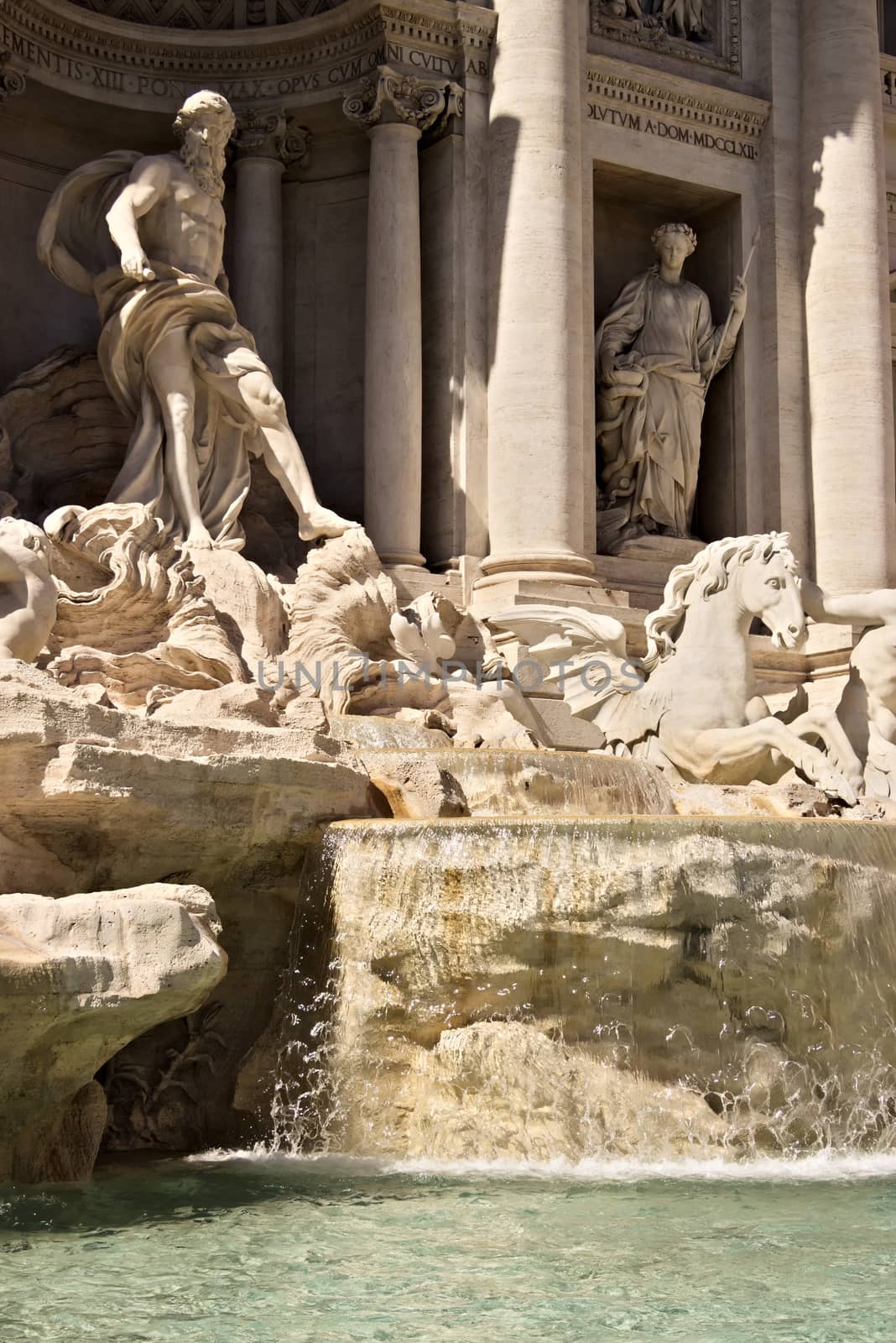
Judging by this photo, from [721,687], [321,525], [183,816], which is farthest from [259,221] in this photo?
[183,816]

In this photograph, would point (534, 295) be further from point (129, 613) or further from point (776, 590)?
point (129, 613)

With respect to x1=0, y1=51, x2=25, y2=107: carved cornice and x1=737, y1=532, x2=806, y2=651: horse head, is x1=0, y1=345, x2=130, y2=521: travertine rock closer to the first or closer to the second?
x1=0, y1=51, x2=25, y2=107: carved cornice

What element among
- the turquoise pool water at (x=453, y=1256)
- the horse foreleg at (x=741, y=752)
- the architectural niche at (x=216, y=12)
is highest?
the architectural niche at (x=216, y=12)

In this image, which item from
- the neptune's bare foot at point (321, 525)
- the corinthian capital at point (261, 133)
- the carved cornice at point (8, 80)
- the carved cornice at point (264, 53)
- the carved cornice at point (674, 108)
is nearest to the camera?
the neptune's bare foot at point (321, 525)

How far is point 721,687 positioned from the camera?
10.5 metres

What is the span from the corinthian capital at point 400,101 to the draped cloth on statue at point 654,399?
2470mm

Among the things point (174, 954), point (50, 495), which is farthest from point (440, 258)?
point (174, 954)

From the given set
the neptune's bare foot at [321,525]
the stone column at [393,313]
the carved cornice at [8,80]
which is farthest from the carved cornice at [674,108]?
the neptune's bare foot at [321,525]

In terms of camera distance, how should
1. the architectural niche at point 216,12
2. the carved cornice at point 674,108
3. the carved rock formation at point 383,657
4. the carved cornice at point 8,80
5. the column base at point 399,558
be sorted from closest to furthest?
the carved rock formation at point 383,657, the carved cornice at point 8,80, the column base at point 399,558, the architectural niche at point 216,12, the carved cornice at point 674,108

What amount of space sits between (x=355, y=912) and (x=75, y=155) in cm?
949

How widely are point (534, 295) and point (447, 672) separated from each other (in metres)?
3.63

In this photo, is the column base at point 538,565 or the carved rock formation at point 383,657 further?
the column base at point 538,565

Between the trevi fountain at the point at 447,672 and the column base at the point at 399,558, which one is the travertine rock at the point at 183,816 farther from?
the column base at the point at 399,558

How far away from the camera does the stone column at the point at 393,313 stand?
14.0 meters
